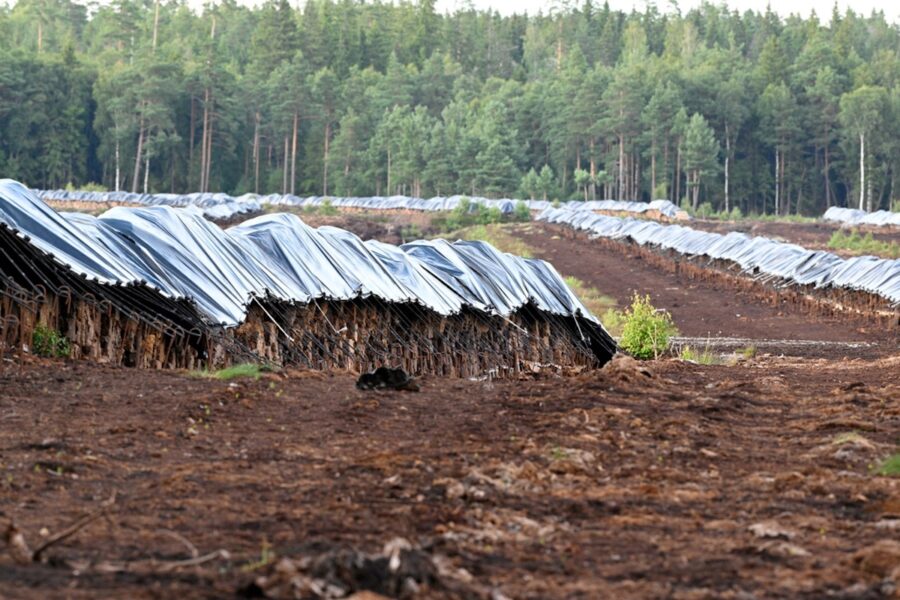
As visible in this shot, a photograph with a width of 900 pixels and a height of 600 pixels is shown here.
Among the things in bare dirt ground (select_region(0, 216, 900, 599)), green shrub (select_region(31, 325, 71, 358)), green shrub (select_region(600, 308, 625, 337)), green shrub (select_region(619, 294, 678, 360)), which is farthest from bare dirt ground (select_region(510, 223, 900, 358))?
green shrub (select_region(31, 325, 71, 358))

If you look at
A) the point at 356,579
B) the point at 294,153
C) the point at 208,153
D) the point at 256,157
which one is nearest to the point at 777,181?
the point at 294,153

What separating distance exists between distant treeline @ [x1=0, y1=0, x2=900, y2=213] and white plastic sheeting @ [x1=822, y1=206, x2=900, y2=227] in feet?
36.4

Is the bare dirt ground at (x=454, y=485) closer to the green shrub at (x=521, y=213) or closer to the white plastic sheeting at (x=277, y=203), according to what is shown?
the white plastic sheeting at (x=277, y=203)

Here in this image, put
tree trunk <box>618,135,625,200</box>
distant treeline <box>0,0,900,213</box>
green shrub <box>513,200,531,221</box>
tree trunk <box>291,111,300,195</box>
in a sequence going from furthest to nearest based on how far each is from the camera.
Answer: tree trunk <box>618,135,625,200</box> → tree trunk <box>291,111,300,195</box> → distant treeline <box>0,0,900,213</box> → green shrub <box>513,200,531,221</box>

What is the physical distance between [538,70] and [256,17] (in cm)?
3207

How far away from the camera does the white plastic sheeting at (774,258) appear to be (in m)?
32.9

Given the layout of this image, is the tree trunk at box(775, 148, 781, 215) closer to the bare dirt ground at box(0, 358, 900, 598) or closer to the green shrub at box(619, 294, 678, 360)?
the green shrub at box(619, 294, 678, 360)

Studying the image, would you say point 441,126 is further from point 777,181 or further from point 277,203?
point 777,181

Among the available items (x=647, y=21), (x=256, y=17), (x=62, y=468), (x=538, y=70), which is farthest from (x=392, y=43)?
(x=62, y=468)

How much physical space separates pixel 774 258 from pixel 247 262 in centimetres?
2634

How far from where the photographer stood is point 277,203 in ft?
250

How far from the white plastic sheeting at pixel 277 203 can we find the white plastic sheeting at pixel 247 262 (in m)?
38.4

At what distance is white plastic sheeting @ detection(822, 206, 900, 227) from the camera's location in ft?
225

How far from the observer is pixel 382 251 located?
62.6 ft
